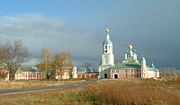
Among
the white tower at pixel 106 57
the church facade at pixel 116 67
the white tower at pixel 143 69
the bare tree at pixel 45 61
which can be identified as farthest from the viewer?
the white tower at pixel 106 57

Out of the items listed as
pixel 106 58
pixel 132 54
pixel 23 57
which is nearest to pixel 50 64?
pixel 23 57

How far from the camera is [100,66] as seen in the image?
16900 centimetres

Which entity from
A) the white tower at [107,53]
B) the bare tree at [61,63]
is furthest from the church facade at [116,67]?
the bare tree at [61,63]

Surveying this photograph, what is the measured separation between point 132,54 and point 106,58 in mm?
22453

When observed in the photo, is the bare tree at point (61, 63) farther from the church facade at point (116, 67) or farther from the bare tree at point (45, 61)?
the church facade at point (116, 67)

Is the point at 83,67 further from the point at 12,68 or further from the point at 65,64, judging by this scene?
the point at 12,68

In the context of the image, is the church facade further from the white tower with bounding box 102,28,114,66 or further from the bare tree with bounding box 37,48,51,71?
the bare tree with bounding box 37,48,51,71

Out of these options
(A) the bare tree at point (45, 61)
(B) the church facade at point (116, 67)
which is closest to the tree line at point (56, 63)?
(A) the bare tree at point (45, 61)

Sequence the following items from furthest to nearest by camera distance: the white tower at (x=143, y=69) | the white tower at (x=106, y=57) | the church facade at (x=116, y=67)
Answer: the white tower at (x=106, y=57), the church facade at (x=116, y=67), the white tower at (x=143, y=69)

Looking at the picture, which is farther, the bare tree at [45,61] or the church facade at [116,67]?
the church facade at [116,67]

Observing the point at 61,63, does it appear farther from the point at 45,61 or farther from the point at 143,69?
the point at 143,69

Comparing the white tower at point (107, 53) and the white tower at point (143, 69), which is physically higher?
the white tower at point (107, 53)

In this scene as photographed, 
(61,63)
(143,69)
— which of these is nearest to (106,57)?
(143,69)

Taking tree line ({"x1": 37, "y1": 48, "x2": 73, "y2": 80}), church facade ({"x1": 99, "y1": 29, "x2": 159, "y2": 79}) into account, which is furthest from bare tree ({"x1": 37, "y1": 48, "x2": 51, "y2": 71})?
church facade ({"x1": 99, "y1": 29, "x2": 159, "y2": 79})
